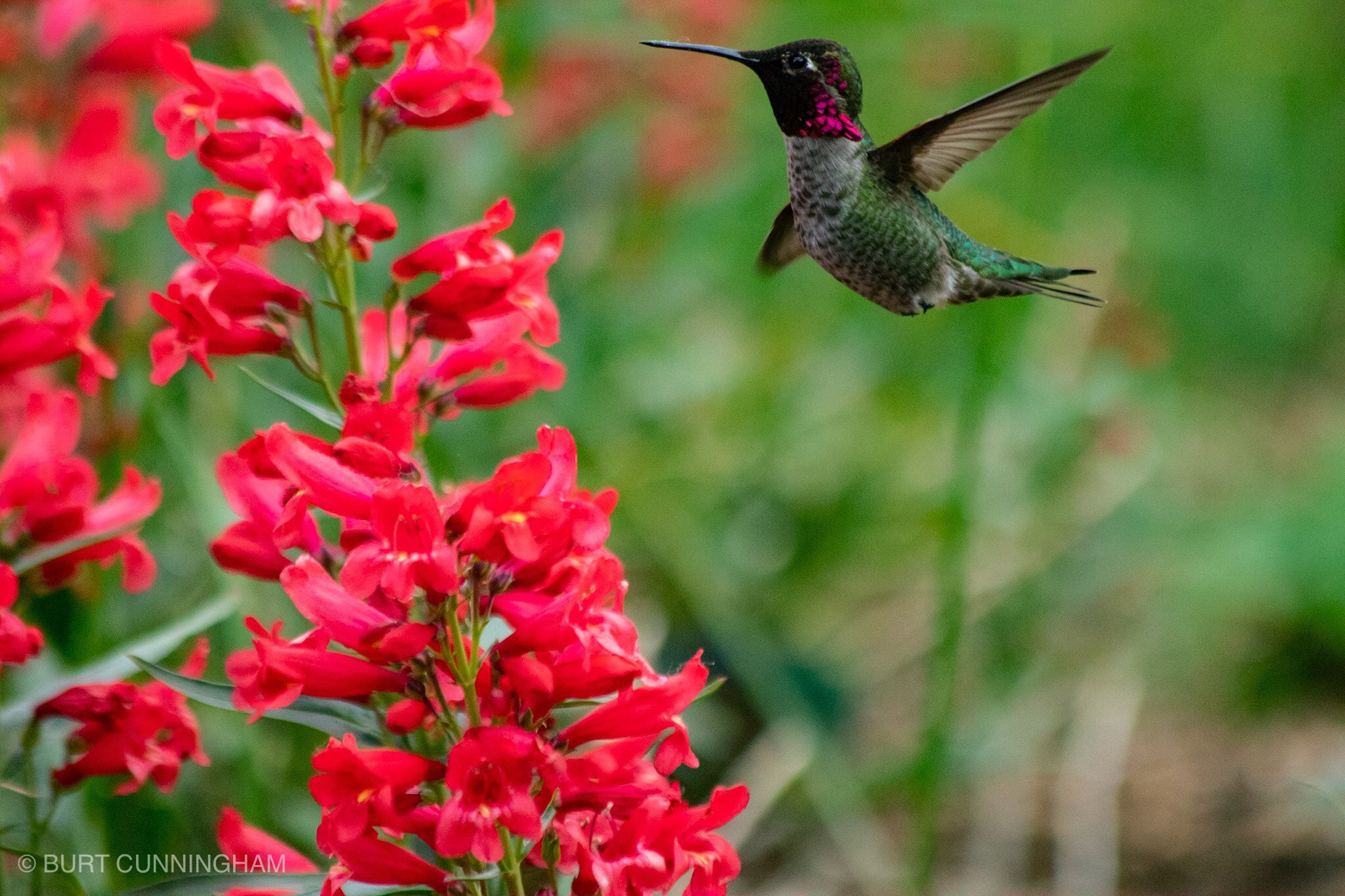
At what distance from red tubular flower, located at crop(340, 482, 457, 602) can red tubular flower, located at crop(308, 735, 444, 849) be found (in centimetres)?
12

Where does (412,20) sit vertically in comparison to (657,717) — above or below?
above

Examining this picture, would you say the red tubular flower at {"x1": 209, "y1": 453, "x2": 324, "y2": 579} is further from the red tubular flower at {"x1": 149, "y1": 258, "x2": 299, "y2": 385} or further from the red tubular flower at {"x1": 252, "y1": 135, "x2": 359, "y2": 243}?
the red tubular flower at {"x1": 252, "y1": 135, "x2": 359, "y2": 243}

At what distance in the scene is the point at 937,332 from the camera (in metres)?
3.63

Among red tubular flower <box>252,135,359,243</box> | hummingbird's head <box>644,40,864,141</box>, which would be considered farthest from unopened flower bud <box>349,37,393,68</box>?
hummingbird's head <box>644,40,864,141</box>

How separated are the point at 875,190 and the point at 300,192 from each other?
601mm

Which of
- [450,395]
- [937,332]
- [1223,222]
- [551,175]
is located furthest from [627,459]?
[1223,222]

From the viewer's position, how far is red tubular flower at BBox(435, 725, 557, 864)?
3.03ft

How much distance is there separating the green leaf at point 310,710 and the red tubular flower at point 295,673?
0.02m

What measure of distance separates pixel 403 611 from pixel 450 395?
0.88ft

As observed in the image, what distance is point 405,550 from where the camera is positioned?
94cm

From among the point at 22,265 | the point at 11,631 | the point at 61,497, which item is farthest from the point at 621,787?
the point at 22,265

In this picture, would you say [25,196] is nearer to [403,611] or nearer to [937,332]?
[403,611]

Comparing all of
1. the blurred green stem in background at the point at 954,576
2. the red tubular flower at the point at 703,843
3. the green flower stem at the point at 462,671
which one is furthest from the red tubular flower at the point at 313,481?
the blurred green stem in background at the point at 954,576

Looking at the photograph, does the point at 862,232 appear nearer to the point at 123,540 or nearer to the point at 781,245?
the point at 781,245
